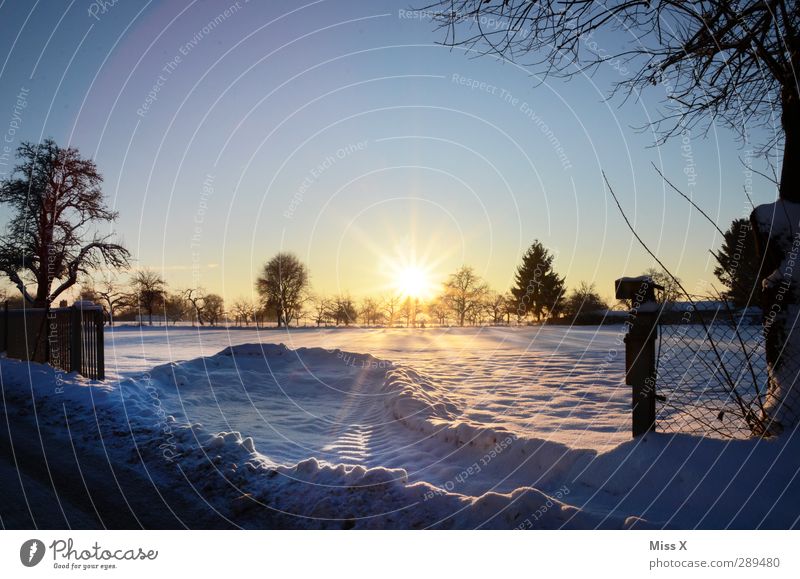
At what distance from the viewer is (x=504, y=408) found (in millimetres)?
8211

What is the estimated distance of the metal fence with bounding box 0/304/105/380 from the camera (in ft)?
34.8

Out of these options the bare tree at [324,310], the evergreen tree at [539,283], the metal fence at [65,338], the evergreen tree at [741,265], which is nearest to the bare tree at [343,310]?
the bare tree at [324,310]

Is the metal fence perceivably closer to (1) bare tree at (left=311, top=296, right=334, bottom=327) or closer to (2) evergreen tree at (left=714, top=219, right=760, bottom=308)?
(2) evergreen tree at (left=714, top=219, right=760, bottom=308)

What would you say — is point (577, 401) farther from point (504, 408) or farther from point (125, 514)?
point (125, 514)

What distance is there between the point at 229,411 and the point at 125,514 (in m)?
5.21

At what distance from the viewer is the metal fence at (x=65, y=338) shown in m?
10.6

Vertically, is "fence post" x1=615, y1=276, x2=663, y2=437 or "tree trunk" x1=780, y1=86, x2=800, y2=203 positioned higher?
"tree trunk" x1=780, y1=86, x2=800, y2=203

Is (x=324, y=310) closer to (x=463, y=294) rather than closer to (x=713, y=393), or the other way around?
(x=463, y=294)

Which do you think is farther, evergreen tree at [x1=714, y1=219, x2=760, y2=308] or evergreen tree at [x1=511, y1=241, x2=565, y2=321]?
evergreen tree at [x1=511, y1=241, x2=565, y2=321]

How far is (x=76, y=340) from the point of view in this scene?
432 inches

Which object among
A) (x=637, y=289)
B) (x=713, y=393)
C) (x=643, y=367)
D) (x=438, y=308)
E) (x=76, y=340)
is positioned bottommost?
(x=713, y=393)

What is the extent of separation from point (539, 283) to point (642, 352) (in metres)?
49.4

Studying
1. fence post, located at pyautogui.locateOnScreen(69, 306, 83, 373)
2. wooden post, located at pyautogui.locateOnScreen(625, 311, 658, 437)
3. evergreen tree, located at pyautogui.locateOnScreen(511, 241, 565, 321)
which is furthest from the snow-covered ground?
evergreen tree, located at pyautogui.locateOnScreen(511, 241, 565, 321)

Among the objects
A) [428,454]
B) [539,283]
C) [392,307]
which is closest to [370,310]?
[392,307]
